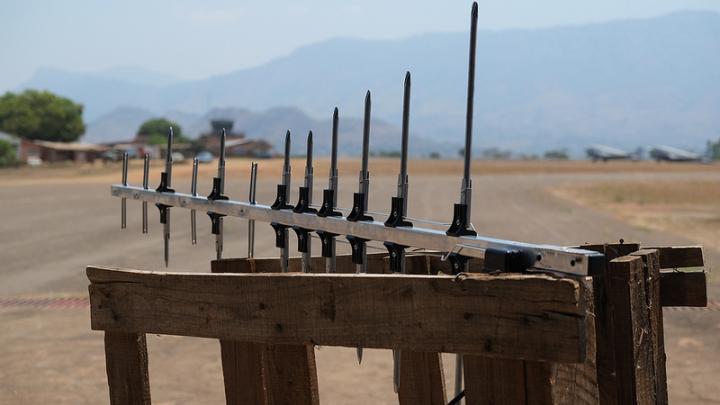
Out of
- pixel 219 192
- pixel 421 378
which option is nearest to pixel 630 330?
pixel 421 378

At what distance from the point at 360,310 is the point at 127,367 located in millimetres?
1044

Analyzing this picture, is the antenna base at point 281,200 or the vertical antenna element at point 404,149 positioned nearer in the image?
the vertical antenna element at point 404,149

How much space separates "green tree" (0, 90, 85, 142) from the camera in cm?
12962

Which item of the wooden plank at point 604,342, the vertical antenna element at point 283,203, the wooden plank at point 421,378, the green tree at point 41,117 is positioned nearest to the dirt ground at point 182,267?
the wooden plank at point 421,378

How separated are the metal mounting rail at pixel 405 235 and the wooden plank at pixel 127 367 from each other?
0.73m

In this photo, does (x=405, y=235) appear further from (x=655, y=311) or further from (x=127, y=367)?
(x=127, y=367)

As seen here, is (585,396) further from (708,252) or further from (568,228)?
(568,228)

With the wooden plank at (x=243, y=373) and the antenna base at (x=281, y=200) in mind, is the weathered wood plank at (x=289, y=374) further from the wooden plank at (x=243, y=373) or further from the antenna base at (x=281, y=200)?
the antenna base at (x=281, y=200)

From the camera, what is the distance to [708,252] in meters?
20.4

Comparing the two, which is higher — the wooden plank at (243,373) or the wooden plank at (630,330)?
the wooden plank at (630,330)

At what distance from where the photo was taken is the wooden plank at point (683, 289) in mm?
3434

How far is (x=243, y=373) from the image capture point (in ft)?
11.1

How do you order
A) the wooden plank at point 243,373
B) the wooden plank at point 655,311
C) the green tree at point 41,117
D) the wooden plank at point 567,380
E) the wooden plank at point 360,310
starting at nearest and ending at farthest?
the wooden plank at point 360,310 < the wooden plank at point 567,380 < the wooden plank at point 655,311 < the wooden plank at point 243,373 < the green tree at point 41,117

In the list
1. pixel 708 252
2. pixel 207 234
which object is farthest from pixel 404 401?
pixel 207 234
